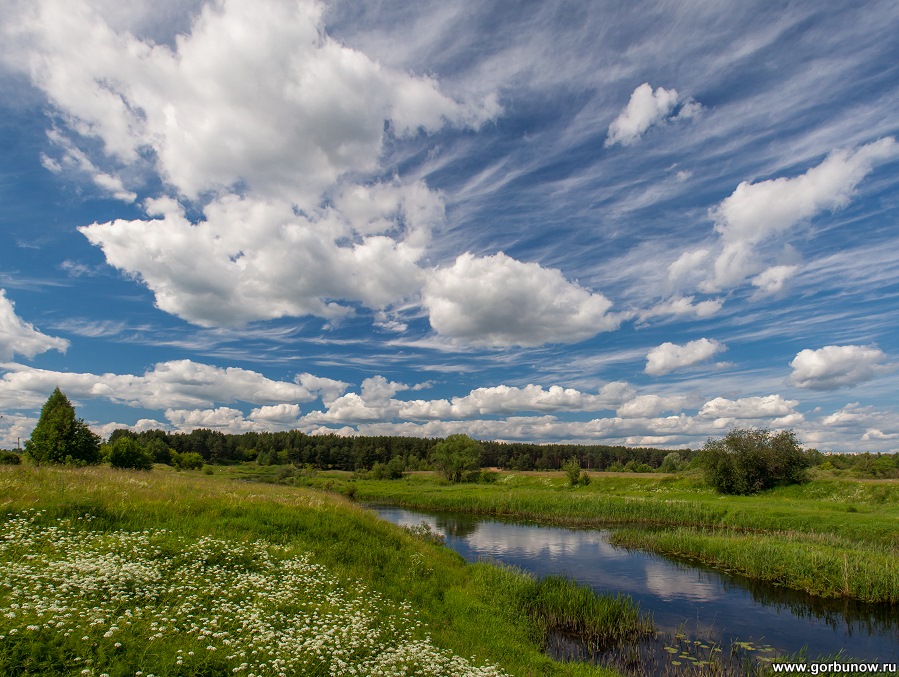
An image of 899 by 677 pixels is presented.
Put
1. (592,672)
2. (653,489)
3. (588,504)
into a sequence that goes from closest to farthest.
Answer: (592,672) → (588,504) → (653,489)

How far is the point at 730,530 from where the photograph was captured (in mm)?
39875

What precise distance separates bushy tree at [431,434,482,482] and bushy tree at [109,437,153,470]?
5852 centimetres

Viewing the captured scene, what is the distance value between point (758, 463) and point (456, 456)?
192 feet

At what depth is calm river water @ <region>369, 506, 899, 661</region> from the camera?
1827 centimetres

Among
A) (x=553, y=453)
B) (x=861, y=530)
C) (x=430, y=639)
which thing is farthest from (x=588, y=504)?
(x=553, y=453)

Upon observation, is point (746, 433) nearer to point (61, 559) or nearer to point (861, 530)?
point (861, 530)

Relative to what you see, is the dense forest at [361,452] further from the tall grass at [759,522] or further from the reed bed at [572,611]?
the reed bed at [572,611]

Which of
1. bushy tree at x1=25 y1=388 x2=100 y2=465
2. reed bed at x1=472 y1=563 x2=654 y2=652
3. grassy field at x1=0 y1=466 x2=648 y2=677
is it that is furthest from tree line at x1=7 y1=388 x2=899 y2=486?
reed bed at x1=472 y1=563 x2=654 y2=652

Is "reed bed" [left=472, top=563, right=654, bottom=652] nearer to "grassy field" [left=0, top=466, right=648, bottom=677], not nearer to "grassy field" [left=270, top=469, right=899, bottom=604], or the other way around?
"grassy field" [left=0, top=466, right=648, bottom=677]

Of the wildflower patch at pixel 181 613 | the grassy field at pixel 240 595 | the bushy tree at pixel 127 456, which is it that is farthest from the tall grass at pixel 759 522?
the bushy tree at pixel 127 456

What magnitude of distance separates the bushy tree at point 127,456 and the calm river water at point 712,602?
148 ft

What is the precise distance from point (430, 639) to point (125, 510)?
37.3 feet

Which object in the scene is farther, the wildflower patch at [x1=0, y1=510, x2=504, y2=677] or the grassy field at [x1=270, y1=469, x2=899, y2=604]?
the grassy field at [x1=270, y1=469, x2=899, y2=604]

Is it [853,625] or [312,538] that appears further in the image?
[853,625]
